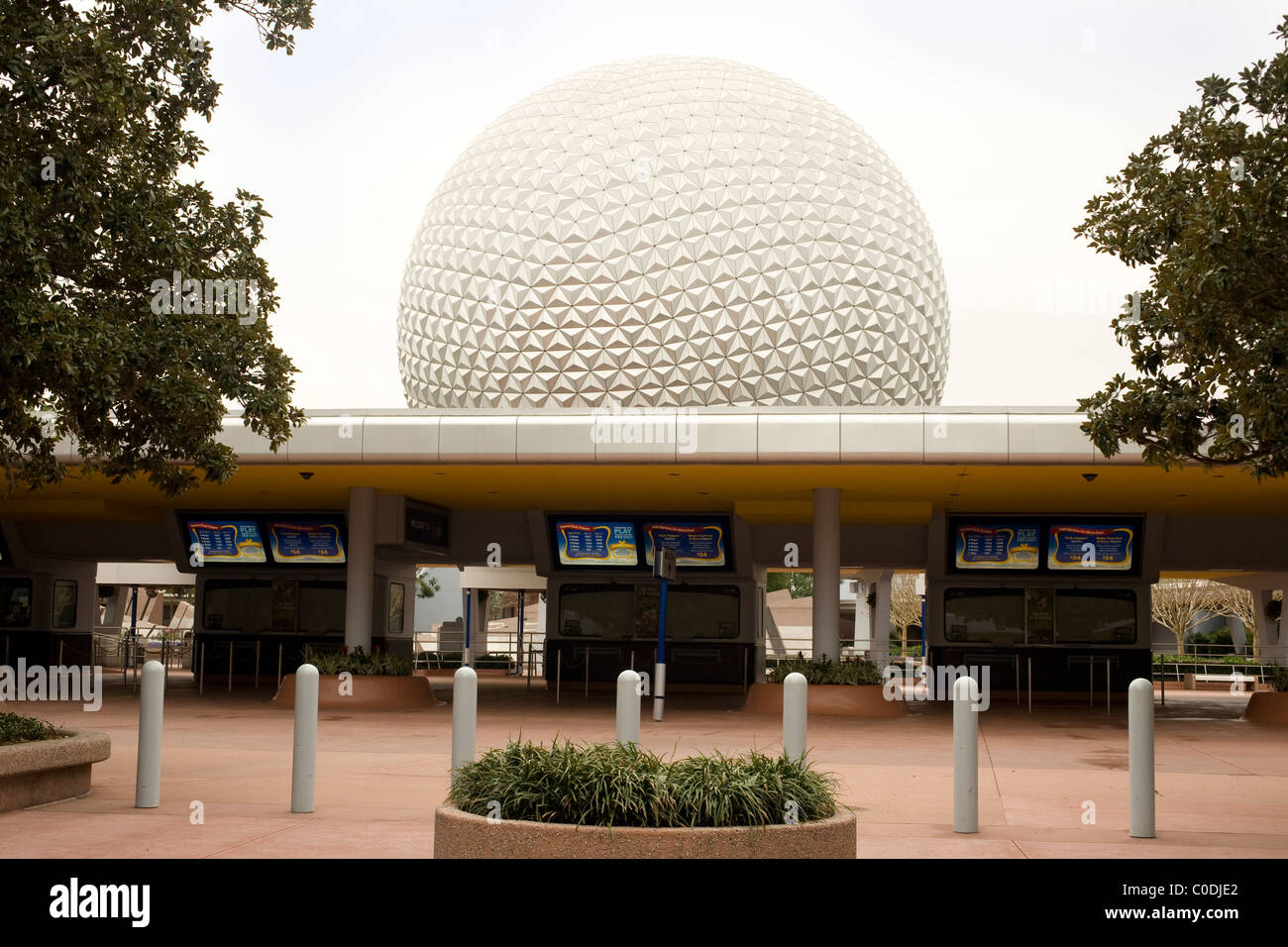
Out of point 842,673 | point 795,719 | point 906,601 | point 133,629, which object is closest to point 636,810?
point 795,719

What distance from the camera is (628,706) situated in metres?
9.69

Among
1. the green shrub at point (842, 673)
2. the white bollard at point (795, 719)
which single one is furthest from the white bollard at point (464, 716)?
the green shrub at point (842, 673)

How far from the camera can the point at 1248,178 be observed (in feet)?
31.5

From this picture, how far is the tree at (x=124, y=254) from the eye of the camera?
10266 mm

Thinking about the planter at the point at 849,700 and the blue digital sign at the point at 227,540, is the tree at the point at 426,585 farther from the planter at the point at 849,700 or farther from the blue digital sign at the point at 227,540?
the planter at the point at 849,700

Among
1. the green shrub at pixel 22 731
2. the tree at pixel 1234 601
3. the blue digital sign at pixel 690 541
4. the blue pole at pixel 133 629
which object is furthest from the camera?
the tree at pixel 1234 601

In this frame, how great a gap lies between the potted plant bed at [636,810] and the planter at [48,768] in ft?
15.3

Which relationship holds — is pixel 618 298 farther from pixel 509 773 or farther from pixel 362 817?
pixel 509 773

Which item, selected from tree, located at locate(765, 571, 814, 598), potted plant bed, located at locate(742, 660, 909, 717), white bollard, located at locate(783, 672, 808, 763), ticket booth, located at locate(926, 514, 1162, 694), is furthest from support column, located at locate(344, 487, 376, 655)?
tree, located at locate(765, 571, 814, 598)

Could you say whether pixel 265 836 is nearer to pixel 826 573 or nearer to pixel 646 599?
pixel 826 573

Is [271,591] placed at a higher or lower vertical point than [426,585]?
higher

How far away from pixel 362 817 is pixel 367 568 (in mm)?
15351

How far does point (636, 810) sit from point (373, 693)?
17067 millimetres

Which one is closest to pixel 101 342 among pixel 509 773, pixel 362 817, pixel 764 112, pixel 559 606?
pixel 362 817
